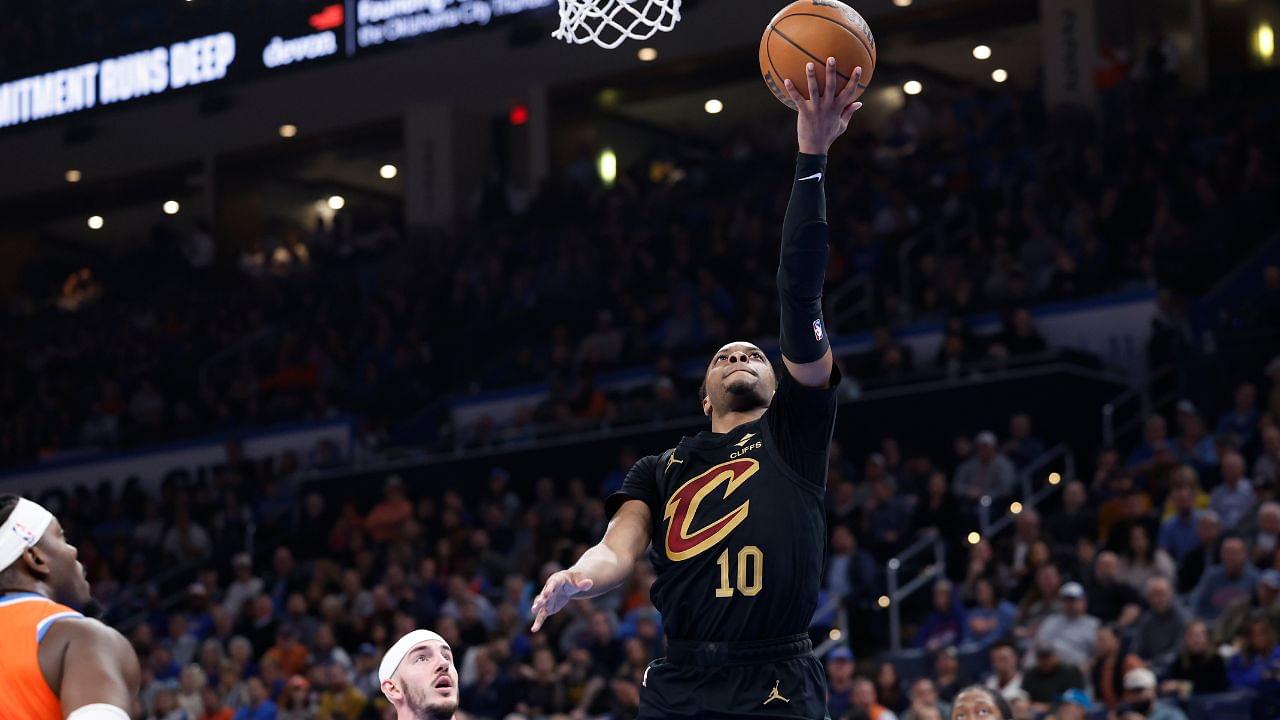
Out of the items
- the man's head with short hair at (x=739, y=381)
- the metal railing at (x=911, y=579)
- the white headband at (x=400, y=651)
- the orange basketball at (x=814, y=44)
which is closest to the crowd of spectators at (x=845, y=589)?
the metal railing at (x=911, y=579)

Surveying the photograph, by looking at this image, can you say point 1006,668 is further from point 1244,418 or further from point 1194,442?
point 1244,418

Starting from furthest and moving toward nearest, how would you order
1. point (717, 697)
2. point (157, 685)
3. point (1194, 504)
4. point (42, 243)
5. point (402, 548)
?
point (42, 243)
point (402, 548)
point (157, 685)
point (1194, 504)
point (717, 697)

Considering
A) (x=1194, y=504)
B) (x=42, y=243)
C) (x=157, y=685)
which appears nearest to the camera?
(x=1194, y=504)

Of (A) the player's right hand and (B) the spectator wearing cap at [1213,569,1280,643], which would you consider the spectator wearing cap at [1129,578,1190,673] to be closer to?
(B) the spectator wearing cap at [1213,569,1280,643]

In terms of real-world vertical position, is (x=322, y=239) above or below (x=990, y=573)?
above

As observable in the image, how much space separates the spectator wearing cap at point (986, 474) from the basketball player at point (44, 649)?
40.2ft

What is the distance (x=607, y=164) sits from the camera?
1176 inches

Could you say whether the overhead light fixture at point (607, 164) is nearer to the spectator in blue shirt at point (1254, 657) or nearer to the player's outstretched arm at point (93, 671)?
the spectator in blue shirt at point (1254, 657)

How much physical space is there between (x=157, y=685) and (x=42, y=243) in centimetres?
1899

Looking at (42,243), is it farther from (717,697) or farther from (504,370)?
(717,697)

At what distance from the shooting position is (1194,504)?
13703 mm

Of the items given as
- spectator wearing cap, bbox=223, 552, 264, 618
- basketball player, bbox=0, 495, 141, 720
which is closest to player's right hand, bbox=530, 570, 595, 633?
basketball player, bbox=0, 495, 141, 720

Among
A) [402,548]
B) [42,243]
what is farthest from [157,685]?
[42,243]

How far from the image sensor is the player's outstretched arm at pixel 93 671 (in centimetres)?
435
